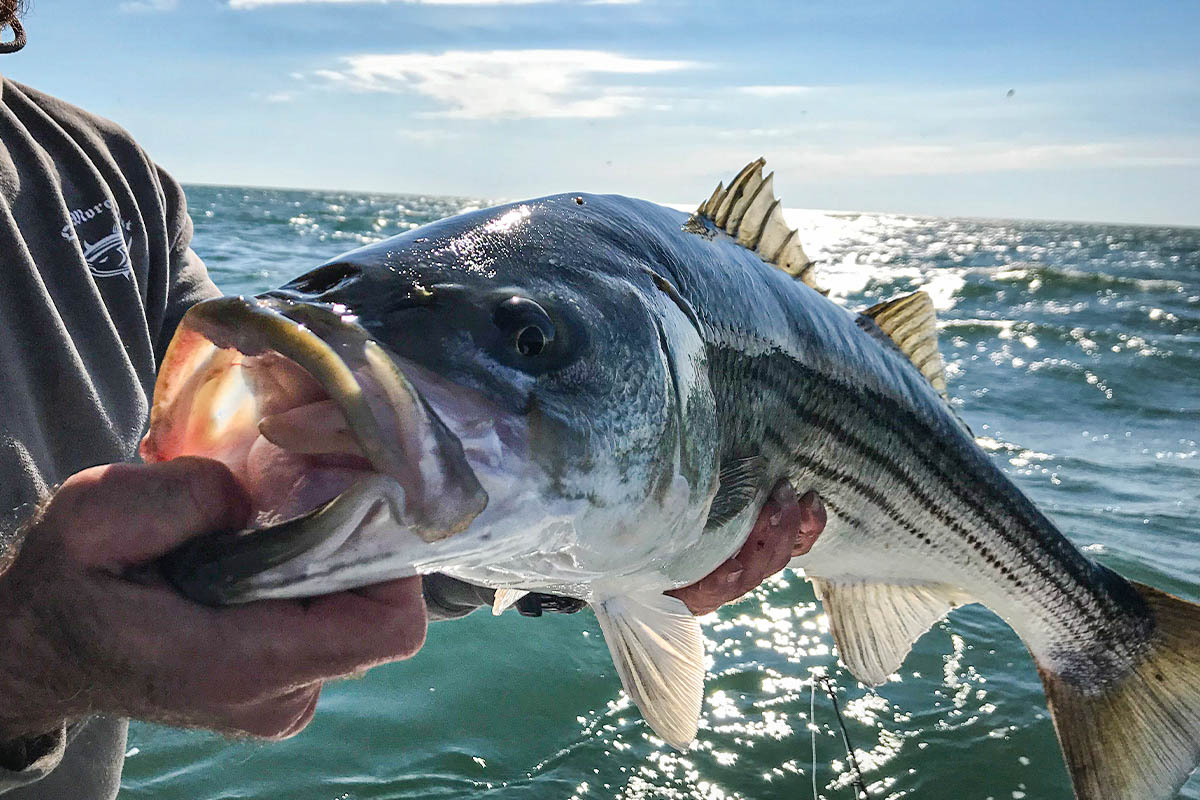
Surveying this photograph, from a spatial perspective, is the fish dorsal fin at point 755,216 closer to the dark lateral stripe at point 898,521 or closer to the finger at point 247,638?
the dark lateral stripe at point 898,521

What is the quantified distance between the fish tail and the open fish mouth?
2431 mm

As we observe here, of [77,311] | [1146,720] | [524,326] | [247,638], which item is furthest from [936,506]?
[77,311]

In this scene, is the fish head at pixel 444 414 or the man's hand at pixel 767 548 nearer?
the fish head at pixel 444 414

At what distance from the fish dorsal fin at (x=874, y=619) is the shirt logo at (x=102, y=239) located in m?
2.18

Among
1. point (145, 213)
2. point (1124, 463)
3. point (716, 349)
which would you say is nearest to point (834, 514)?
point (716, 349)

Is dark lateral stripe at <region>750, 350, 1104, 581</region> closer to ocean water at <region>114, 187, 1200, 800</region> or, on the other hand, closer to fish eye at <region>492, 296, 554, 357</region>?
fish eye at <region>492, 296, 554, 357</region>

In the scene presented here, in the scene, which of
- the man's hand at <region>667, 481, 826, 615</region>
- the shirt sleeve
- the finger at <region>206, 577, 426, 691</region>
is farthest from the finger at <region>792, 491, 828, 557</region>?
the shirt sleeve

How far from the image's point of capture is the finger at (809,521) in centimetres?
233

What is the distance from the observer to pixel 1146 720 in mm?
2764

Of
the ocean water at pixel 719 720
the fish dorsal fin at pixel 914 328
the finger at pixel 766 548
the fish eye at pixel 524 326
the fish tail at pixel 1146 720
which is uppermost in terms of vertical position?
the fish dorsal fin at pixel 914 328

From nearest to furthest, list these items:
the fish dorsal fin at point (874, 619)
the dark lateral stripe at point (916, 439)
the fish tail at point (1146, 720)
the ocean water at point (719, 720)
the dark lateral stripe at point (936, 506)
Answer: the dark lateral stripe at point (916, 439), the dark lateral stripe at point (936, 506), the fish tail at point (1146, 720), the fish dorsal fin at point (874, 619), the ocean water at point (719, 720)

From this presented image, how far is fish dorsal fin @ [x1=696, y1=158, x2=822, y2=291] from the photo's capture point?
2330 mm

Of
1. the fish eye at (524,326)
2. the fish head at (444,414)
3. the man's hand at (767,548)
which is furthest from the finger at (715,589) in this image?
the fish eye at (524,326)

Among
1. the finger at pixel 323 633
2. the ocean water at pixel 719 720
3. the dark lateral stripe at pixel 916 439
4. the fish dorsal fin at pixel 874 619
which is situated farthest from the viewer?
the ocean water at pixel 719 720
